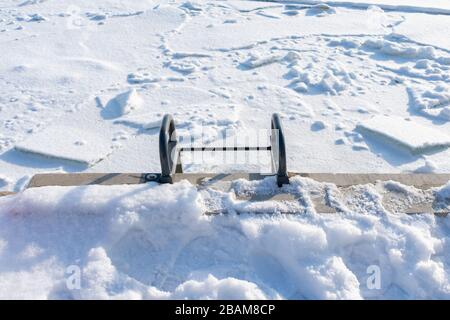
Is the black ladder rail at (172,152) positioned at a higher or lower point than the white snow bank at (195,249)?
higher

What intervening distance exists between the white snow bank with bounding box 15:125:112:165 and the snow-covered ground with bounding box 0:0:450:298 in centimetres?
2

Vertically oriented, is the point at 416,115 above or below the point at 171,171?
below

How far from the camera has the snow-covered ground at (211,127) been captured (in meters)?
2.06

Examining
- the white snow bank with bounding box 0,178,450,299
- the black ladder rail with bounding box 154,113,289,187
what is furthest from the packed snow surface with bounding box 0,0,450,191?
the white snow bank with bounding box 0,178,450,299

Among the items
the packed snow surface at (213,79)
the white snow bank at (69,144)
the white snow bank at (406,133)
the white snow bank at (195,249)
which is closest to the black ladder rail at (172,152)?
the white snow bank at (195,249)

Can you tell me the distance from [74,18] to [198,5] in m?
2.07

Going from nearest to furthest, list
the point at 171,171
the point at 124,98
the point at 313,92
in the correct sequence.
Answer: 1. the point at 171,171
2. the point at 124,98
3. the point at 313,92

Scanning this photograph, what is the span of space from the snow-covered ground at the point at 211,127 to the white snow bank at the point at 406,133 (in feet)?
0.05

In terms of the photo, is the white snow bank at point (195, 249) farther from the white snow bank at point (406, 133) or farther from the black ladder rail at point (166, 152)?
the white snow bank at point (406, 133)

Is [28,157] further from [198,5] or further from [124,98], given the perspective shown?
[198,5]

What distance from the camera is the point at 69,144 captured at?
→ 3.76 meters

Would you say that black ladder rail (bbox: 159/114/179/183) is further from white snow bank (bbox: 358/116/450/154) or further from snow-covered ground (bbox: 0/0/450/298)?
white snow bank (bbox: 358/116/450/154)

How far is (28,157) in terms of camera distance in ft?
11.9

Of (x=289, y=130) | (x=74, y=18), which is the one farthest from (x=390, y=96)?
(x=74, y=18)
